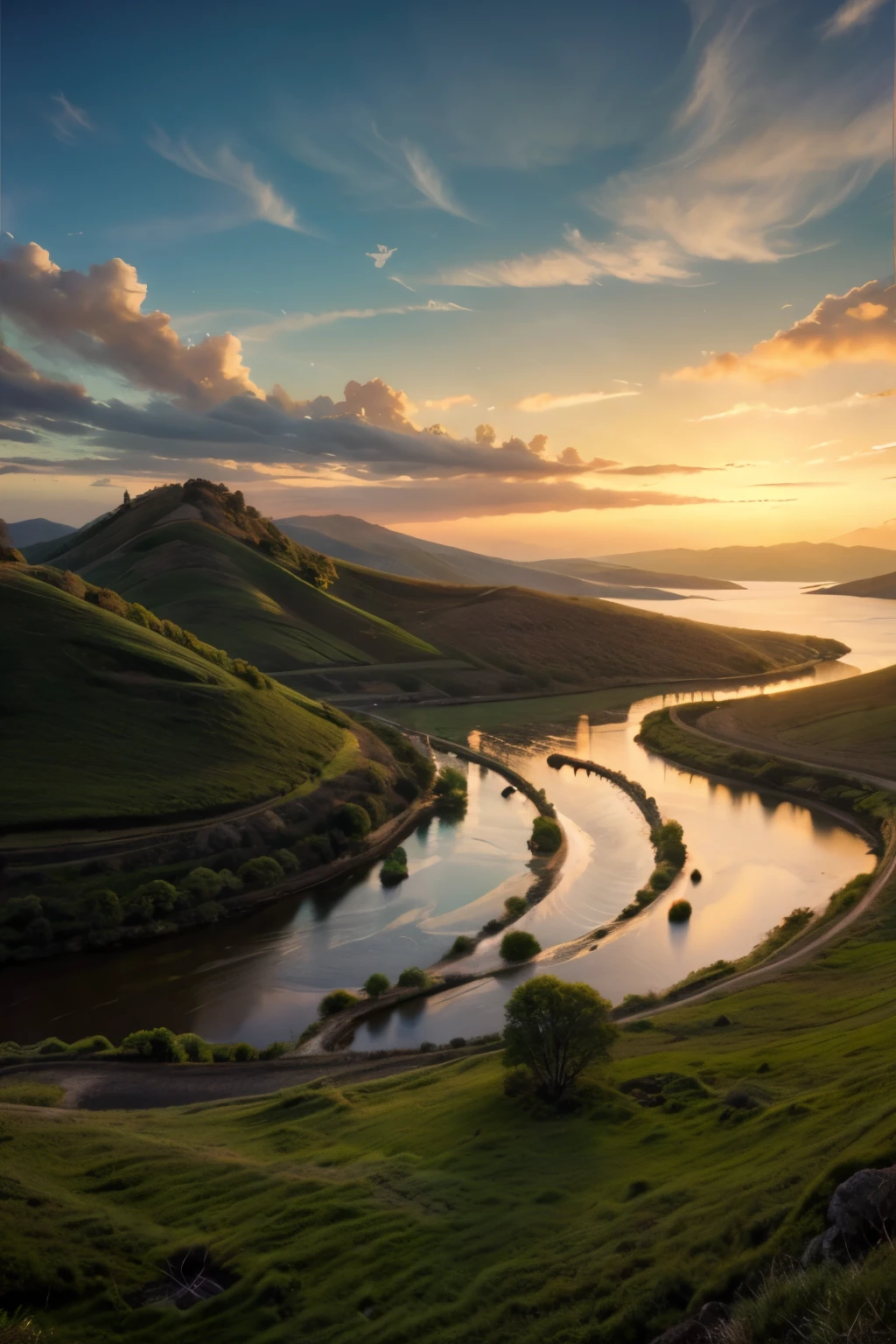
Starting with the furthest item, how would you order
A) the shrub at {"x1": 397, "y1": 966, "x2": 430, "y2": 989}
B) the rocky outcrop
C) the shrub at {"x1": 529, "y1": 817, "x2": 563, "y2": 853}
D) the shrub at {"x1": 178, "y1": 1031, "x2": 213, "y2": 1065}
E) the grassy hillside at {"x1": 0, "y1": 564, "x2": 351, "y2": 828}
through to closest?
the shrub at {"x1": 529, "y1": 817, "x2": 563, "y2": 853} < the grassy hillside at {"x1": 0, "y1": 564, "x2": 351, "y2": 828} < the shrub at {"x1": 397, "y1": 966, "x2": 430, "y2": 989} < the shrub at {"x1": 178, "y1": 1031, "x2": 213, "y2": 1065} < the rocky outcrop

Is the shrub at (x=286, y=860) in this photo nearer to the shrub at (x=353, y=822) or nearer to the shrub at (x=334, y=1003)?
the shrub at (x=353, y=822)

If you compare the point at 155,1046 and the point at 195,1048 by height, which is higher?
the point at 155,1046

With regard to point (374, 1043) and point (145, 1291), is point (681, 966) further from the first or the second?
point (145, 1291)

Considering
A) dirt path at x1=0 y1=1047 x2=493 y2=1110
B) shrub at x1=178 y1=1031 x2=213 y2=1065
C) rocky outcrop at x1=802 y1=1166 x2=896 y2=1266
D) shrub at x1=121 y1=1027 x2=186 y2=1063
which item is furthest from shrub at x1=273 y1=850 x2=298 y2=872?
rocky outcrop at x1=802 y1=1166 x2=896 y2=1266

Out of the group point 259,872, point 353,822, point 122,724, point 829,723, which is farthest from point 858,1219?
point 829,723

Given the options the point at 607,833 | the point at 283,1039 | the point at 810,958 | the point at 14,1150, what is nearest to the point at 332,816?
the point at 607,833

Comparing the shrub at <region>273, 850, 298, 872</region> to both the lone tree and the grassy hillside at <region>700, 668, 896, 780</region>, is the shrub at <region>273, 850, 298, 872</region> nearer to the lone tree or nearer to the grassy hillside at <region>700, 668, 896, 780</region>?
the lone tree

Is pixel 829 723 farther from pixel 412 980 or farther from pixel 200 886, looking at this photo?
pixel 200 886
